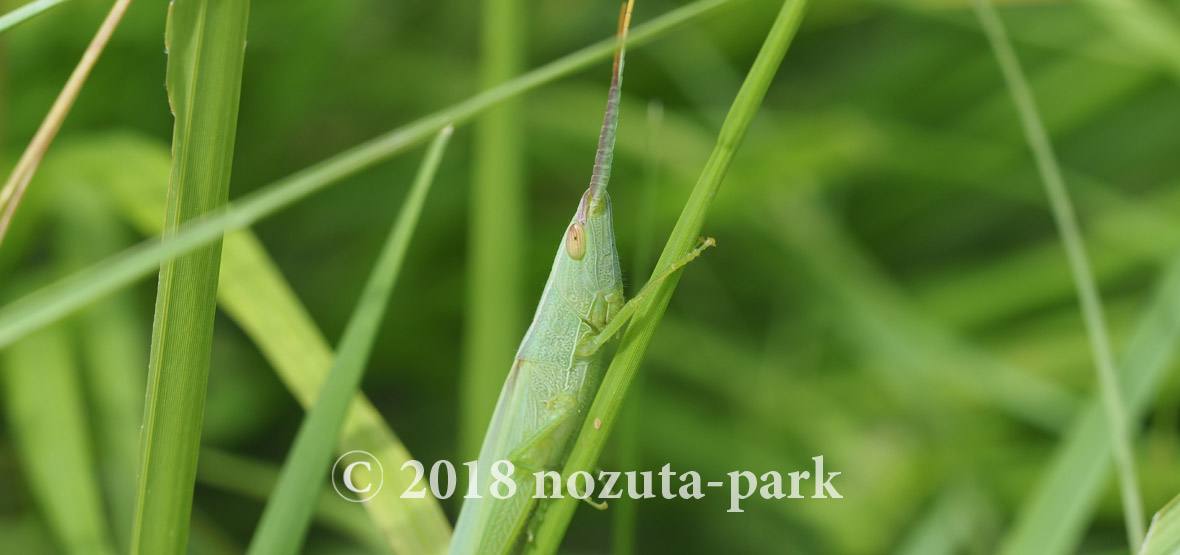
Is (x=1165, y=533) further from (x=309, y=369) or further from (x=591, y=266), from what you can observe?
(x=309, y=369)

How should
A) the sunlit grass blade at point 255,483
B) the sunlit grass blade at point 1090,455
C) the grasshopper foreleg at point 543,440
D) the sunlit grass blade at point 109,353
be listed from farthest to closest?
1. the sunlit grass blade at point 255,483
2. the sunlit grass blade at point 109,353
3. the grasshopper foreleg at point 543,440
4. the sunlit grass blade at point 1090,455

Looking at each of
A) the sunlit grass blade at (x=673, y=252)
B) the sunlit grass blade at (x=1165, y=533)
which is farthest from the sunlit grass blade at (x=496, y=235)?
the sunlit grass blade at (x=1165, y=533)

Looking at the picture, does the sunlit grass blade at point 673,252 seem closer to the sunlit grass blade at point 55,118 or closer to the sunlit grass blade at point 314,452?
the sunlit grass blade at point 314,452

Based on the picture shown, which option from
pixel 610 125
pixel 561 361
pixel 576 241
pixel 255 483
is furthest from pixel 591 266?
pixel 255 483

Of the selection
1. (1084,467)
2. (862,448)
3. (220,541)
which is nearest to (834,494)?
(862,448)

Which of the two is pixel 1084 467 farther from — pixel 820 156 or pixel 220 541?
pixel 220 541

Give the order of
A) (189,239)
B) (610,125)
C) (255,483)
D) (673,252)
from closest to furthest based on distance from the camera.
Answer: (189,239), (673,252), (610,125), (255,483)
